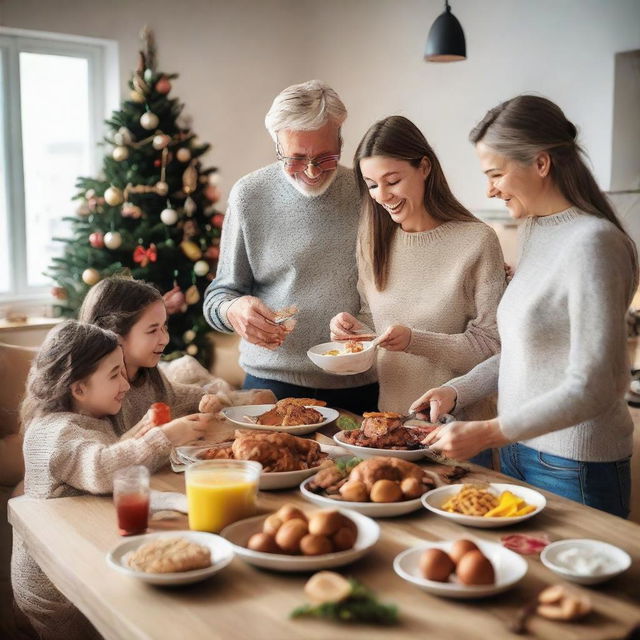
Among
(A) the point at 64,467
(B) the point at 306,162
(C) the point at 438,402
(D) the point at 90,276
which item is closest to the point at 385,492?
(C) the point at 438,402

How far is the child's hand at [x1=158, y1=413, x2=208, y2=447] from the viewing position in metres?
1.81

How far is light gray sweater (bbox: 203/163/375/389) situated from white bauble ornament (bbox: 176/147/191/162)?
231 cm

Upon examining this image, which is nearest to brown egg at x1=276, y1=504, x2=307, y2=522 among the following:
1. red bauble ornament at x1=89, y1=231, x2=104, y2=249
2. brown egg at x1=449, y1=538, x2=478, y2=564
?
brown egg at x1=449, y1=538, x2=478, y2=564

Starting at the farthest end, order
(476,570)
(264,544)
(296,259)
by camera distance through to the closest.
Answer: (296,259) < (264,544) < (476,570)

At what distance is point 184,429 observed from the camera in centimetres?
181

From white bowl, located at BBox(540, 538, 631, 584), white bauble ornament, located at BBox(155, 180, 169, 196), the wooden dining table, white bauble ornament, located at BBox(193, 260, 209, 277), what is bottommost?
the wooden dining table

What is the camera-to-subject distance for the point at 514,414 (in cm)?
154

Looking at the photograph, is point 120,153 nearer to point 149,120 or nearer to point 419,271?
point 149,120

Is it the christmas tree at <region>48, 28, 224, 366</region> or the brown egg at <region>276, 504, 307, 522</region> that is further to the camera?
the christmas tree at <region>48, 28, 224, 366</region>

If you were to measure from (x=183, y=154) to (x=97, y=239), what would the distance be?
67 centimetres

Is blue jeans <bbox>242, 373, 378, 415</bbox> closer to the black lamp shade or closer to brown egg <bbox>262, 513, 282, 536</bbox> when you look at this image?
brown egg <bbox>262, 513, 282, 536</bbox>

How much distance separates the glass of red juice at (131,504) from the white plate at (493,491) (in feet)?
1.64

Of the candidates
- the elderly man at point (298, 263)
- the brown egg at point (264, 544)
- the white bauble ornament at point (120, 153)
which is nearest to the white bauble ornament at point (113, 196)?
the white bauble ornament at point (120, 153)

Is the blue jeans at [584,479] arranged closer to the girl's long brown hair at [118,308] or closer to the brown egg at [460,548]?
the brown egg at [460,548]
